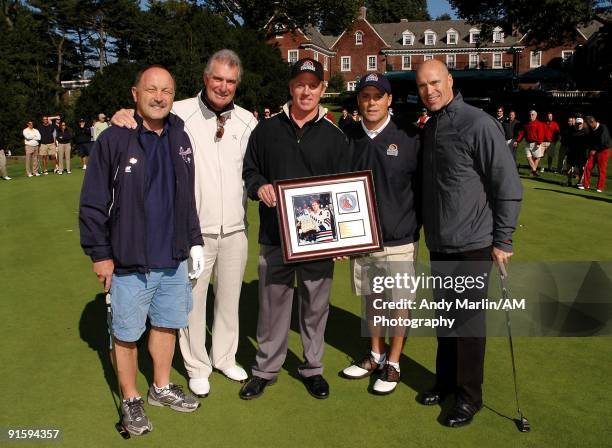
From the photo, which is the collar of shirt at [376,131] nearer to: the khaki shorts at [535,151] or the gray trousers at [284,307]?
the gray trousers at [284,307]

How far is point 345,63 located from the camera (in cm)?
7994

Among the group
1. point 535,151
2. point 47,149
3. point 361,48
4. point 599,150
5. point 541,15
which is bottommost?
point 535,151

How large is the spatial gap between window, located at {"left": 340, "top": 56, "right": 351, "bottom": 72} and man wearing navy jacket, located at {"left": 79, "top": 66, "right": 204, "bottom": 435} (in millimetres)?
A: 78577

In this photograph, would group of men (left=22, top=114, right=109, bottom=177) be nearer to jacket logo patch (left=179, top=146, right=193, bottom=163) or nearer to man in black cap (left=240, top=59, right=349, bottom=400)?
man in black cap (left=240, top=59, right=349, bottom=400)

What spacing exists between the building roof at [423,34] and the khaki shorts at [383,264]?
79045mm

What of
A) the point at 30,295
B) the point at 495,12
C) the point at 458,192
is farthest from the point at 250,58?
the point at 458,192

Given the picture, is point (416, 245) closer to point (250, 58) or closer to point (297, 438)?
point (297, 438)

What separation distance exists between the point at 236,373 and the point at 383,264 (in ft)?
5.01

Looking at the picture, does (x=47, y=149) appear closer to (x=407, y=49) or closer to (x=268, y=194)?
(x=268, y=194)

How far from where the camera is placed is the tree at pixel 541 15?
111ft

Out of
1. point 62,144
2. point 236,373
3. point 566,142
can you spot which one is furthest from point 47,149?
point 236,373

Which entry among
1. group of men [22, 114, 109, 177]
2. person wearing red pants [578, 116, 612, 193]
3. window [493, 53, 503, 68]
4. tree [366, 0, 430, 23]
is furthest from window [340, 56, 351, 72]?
person wearing red pants [578, 116, 612, 193]

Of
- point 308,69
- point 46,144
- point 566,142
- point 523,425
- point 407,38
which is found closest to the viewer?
point 523,425

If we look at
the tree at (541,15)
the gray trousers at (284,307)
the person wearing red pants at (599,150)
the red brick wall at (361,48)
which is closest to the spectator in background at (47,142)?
the person wearing red pants at (599,150)
